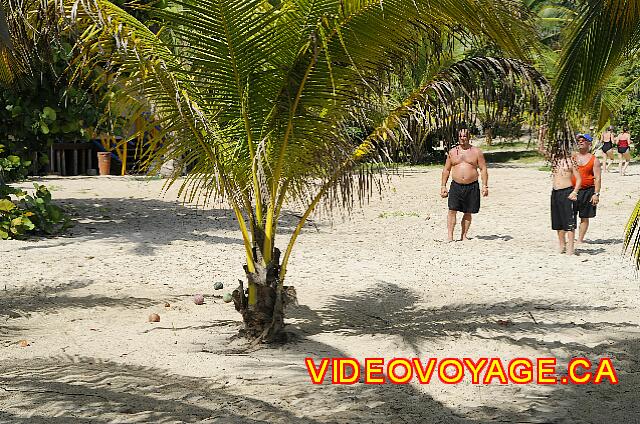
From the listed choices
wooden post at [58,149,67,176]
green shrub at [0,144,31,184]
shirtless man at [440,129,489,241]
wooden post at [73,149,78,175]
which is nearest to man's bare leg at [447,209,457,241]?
shirtless man at [440,129,489,241]

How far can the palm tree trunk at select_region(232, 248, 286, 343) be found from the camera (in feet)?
19.6

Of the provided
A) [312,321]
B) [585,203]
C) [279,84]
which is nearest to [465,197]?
[585,203]

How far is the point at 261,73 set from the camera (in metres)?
5.48

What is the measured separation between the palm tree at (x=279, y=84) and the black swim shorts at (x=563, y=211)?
4.58 m

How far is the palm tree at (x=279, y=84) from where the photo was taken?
512 cm

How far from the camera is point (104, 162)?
24.7 m

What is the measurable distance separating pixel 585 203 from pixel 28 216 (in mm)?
7777

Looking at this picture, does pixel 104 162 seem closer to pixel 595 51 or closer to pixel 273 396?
pixel 273 396

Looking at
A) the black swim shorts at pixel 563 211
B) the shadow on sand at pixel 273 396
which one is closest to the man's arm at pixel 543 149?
the shadow on sand at pixel 273 396

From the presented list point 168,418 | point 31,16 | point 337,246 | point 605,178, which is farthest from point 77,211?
point 605,178

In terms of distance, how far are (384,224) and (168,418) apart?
9.75 metres

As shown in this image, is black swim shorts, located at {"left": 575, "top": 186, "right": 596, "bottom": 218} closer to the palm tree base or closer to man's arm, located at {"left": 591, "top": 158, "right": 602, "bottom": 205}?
man's arm, located at {"left": 591, "top": 158, "right": 602, "bottom": 205}

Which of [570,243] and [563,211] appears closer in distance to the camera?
[570,243]

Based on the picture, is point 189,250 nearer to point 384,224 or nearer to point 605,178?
point 384,224
